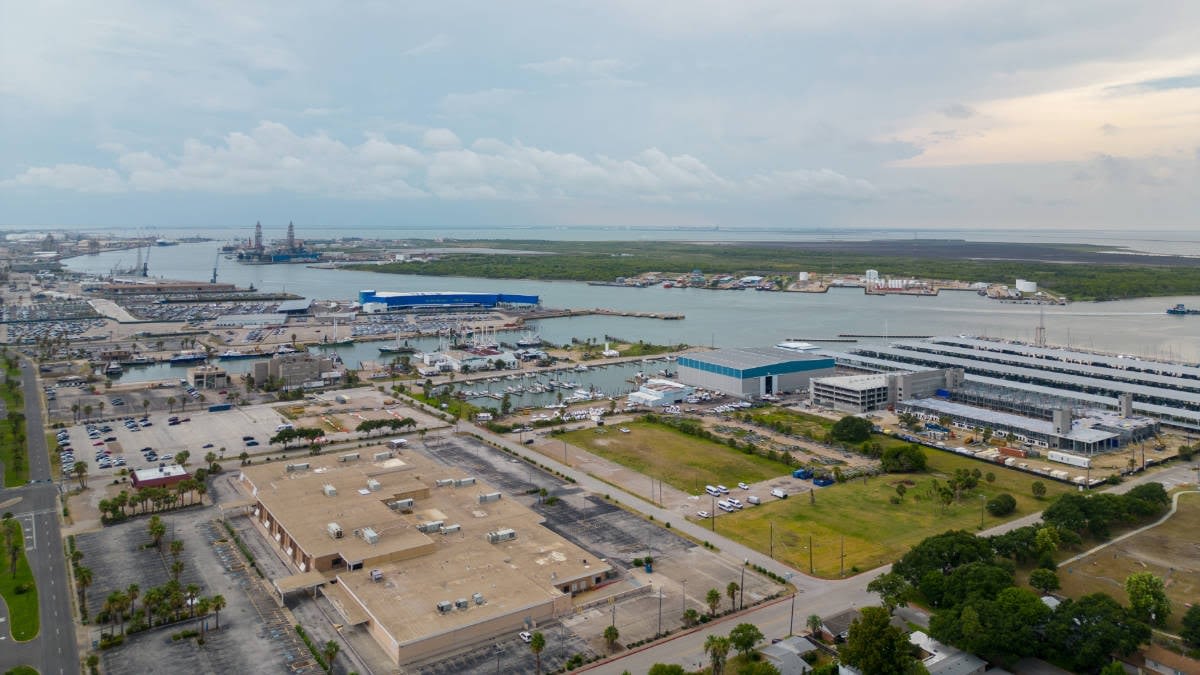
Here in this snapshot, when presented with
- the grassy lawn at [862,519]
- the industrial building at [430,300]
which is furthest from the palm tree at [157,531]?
the industrial building at [430,300]

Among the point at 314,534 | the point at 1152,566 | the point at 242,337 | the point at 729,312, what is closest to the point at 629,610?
the point at 314,534

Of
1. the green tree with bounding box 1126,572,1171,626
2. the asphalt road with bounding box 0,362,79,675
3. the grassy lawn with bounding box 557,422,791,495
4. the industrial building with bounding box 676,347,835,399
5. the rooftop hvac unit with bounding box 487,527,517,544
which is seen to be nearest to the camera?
the asphalt road with bounding box 0,362,79,675

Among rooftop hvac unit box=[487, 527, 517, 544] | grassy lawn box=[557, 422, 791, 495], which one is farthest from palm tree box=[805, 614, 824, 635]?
grassy lawn box=[557, 422, 791, 495]

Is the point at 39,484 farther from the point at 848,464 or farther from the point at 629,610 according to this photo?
the point at 848,464

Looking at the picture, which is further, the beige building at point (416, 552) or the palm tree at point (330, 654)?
the beige building at point (416, 552)

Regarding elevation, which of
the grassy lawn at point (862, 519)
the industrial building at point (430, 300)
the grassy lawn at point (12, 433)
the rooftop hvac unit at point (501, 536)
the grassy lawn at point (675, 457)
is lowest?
the grassy lawn at point (675, 457)

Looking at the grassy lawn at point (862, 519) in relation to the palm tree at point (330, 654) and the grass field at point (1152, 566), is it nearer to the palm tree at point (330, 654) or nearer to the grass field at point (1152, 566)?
the grass field at point (1152, 566)

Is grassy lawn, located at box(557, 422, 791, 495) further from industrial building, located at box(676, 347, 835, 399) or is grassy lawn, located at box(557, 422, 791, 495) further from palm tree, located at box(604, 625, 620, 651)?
palm tree, located at box(604, 625, 620, 651)
